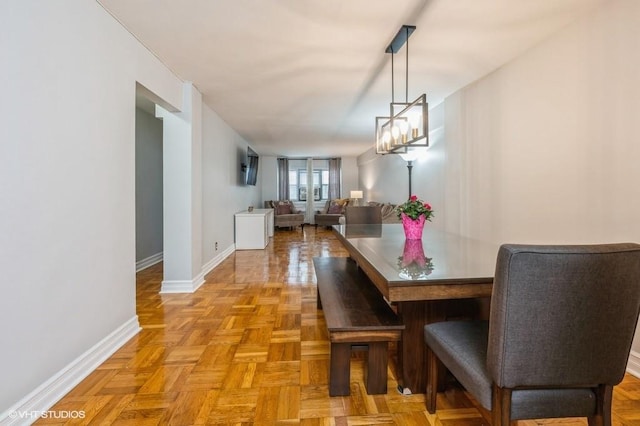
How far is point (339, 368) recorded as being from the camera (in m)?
1.56

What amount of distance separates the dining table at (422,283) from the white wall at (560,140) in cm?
74

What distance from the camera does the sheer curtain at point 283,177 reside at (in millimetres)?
9953

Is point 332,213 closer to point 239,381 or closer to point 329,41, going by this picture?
point 329,41

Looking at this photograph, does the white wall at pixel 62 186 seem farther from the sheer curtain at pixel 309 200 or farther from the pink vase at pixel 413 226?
the sheer curtain at pixel 309 200

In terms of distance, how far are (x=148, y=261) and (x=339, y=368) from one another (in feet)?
12.7

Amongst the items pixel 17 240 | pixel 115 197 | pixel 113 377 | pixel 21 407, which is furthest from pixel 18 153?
pixel 113 377

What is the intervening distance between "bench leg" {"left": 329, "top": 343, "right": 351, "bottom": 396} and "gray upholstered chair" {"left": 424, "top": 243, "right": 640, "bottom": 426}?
2.07ft

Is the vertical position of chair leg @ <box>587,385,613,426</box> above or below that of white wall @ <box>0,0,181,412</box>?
below

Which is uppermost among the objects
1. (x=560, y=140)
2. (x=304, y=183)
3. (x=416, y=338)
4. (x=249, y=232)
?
(x=304, y=183)

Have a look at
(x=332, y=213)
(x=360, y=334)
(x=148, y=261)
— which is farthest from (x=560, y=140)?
(x=332, y=213)

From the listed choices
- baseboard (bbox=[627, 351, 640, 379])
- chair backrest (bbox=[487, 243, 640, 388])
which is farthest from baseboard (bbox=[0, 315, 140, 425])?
baseboard (bbox=[627, 351, 640, 379])

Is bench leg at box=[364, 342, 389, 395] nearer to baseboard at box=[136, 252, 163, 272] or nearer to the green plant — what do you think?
the green plant

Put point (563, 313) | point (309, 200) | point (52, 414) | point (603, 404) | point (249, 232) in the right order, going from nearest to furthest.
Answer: point (563, 313), point (603, 404), point (52, 414), point (249, 232), point (309, 200)

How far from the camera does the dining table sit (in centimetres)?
127
